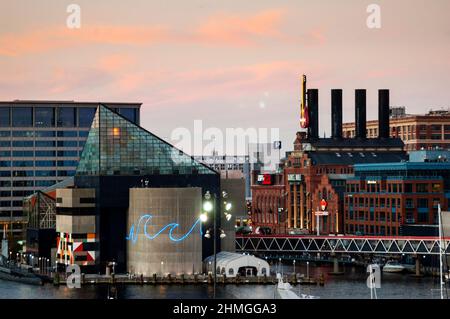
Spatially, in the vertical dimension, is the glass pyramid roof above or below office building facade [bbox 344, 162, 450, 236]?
above

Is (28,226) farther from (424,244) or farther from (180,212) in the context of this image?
(424,244)

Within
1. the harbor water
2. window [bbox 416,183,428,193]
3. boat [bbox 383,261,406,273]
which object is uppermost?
window [bbox 416,183,428,193]

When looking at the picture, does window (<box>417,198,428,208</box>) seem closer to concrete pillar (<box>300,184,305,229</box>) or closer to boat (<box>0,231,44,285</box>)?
concrete pillar (<box>300,184,305,229</box>)

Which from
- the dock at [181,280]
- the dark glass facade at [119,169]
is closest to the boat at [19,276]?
the dock at [181,280]

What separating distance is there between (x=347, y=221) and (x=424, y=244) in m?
36.1

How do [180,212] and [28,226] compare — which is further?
[28,226]

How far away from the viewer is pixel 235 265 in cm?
12606

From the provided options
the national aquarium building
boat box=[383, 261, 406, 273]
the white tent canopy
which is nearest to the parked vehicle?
boat box=[383, 261, 406, 273]

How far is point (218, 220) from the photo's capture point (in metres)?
136

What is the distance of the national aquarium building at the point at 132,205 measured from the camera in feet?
408

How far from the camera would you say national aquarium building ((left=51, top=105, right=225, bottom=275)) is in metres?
124

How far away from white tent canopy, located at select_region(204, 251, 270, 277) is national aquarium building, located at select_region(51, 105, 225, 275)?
6.27 ft
